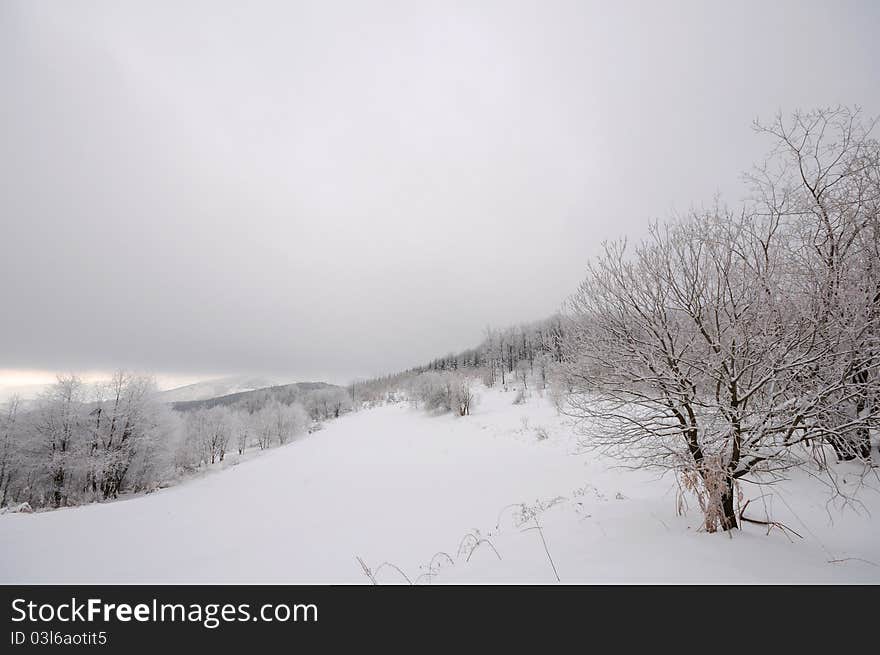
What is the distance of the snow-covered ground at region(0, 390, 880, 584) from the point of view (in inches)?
156

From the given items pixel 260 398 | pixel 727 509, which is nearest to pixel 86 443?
pixel 727 509

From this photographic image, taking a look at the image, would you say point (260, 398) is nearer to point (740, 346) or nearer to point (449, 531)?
point (449, 531)

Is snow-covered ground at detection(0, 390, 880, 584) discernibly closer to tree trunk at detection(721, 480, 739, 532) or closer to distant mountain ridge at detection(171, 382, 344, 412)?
tree trunk at detection(721, 480, 739, 532)

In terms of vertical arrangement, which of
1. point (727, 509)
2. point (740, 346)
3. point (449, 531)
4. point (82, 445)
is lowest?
point (449, 531)

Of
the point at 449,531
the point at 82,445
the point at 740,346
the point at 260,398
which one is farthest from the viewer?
the point at 260,398

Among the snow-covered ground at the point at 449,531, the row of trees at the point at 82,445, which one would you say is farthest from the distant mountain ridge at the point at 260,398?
the snow-covered ground at the point at 449,531

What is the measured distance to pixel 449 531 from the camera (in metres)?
8.74

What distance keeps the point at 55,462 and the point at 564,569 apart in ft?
122

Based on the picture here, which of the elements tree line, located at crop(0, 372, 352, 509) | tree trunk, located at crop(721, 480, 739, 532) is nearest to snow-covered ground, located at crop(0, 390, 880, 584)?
tree trunk, located at crop(721, 480, 739, 532)

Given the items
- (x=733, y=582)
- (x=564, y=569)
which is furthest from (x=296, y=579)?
(x=733, y=582)

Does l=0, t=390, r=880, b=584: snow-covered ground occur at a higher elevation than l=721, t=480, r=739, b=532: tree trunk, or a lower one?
lower

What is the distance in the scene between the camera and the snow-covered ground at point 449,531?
395 centimetres
